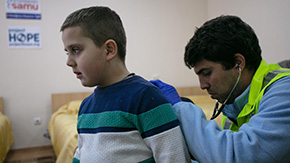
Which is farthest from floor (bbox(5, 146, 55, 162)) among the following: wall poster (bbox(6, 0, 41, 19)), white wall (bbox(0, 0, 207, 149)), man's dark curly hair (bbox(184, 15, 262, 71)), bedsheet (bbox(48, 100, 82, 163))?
man's dark curly hair (bbox(184, 15, 262, 71))

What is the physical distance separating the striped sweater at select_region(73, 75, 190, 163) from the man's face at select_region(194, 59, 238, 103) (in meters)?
0.23

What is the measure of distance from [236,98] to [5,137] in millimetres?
2821

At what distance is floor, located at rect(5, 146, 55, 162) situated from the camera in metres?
3.04

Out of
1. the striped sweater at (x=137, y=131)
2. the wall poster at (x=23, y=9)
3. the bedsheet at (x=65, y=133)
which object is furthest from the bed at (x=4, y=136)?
the striped sweater at (x=137, y=131)

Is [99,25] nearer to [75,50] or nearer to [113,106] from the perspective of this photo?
[75,50]

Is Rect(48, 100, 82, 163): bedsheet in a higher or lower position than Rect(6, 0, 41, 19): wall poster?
lower

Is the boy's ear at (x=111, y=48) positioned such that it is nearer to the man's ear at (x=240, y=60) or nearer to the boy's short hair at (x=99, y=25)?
the boy's short hair at (x=99, y=25)

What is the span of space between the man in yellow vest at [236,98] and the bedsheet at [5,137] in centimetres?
247

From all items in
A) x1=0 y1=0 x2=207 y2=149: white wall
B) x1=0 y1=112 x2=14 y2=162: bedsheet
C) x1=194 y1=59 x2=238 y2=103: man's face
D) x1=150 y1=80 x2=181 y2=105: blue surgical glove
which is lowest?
x1=0 y1=112 x2=14 y2=162: bedsheet

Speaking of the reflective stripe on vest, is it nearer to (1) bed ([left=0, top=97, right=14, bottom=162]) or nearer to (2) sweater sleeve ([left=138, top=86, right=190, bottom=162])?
(2) sweater sleeve ([left=138, top=86, right=190, bottom=162])

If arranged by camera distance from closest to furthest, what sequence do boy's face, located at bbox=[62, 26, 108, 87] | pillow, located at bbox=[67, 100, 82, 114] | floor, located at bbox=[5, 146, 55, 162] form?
1. boy's face, located at bbox=[62, 26, 108, 87]
2. floor, located at bbox=[5, 146, 55, 162]
3. pillow, located at bbox=[67, 100, 82, 114]

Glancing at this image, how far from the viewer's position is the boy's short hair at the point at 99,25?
0.78m

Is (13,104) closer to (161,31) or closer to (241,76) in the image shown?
(161,31)

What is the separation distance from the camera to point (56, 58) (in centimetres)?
352
